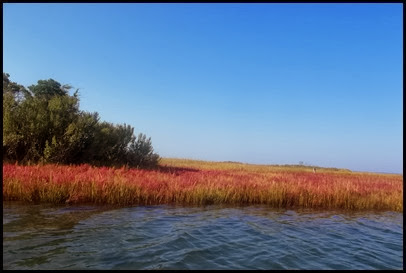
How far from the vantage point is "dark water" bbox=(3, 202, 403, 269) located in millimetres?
5328

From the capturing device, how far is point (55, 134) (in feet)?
57.4

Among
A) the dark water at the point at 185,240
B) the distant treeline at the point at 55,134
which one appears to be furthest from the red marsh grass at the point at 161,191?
the distant treeline at the point at 55,134

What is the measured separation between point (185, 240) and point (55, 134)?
558 inches

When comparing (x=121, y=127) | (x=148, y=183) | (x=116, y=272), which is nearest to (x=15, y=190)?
(x=148, y=183)

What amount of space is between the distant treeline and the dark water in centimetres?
851

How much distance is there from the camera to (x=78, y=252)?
5500 millimetres

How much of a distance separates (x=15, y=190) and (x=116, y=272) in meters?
7.23

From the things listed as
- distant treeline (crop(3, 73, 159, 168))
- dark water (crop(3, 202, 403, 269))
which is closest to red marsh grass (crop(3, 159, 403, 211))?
dark water (crop(3, 202, 403, 269))

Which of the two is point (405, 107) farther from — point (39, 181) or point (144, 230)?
point (39, 181)

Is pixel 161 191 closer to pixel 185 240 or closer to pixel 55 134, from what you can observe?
pixel 185 240

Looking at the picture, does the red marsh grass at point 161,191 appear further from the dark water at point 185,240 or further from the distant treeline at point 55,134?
the distant treeline at point 55,134

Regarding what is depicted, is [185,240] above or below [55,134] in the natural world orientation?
below

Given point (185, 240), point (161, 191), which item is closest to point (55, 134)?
point (161, 191)

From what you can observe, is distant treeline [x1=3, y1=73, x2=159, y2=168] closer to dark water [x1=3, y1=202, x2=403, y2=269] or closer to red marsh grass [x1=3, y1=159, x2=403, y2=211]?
red marsh grass [x1=3, y1=159, x2=403, y2=211]
